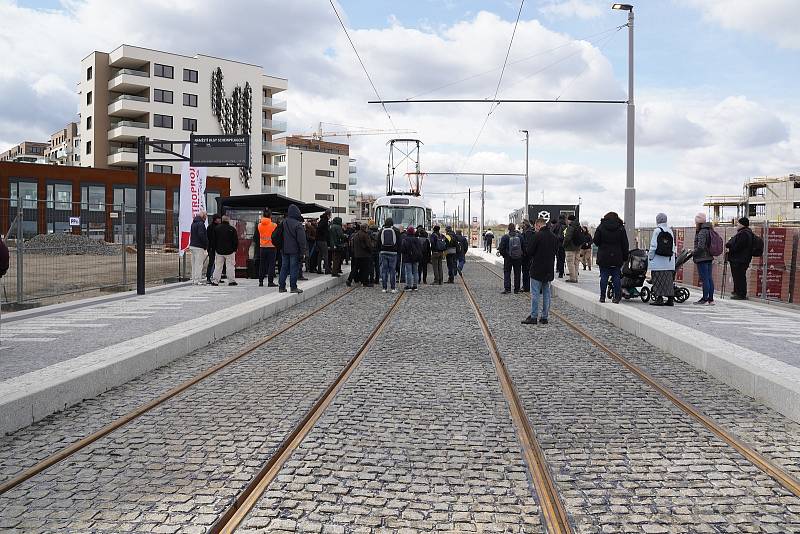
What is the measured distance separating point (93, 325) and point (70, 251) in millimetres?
4808

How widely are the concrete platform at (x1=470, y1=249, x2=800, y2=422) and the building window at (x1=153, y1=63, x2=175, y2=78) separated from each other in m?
55.7

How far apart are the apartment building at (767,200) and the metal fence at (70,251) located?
80670mm

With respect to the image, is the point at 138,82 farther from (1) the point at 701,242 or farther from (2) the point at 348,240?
(1) the point at 701,242

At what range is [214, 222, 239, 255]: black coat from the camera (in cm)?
1762

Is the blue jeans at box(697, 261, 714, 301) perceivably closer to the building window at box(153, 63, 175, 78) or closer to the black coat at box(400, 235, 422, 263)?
the black coat at box(400, 235, 422, 263)

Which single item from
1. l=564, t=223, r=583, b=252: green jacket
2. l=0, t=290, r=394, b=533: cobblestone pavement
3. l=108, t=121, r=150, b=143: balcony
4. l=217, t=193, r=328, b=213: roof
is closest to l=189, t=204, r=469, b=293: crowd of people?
l=217, t=193, r=328, b=213: roof

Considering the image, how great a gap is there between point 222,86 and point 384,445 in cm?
6771

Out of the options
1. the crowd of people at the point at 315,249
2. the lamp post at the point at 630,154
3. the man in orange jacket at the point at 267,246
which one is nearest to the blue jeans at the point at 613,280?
the lamp post at the point at 630,154

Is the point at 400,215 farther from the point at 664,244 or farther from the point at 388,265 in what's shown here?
the point at 664,244

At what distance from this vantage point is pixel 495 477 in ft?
14.6

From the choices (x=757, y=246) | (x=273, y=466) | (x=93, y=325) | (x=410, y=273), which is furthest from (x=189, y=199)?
(x=273, y=466)

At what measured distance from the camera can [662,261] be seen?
13.9 meters

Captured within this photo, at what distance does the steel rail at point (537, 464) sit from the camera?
375 centimetres

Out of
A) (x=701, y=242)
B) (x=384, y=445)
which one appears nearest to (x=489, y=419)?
(x=384, y=445)
